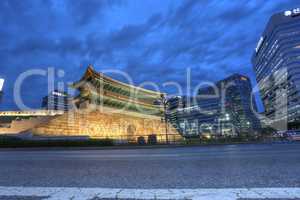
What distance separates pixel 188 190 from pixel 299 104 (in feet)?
414

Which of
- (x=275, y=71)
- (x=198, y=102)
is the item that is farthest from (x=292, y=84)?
(x=198, y=102)

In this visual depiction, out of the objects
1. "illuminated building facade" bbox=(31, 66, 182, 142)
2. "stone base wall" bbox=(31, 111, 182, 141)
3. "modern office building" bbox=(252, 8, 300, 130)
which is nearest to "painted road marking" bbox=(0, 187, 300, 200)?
"stone base wall" bbox=(31, 111, 182, 141)

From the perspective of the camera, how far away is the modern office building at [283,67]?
110 metres

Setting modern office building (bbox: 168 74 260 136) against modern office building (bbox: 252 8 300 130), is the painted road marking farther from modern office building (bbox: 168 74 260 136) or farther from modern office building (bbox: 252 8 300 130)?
modern office building (bbox: 168 74 260 136)

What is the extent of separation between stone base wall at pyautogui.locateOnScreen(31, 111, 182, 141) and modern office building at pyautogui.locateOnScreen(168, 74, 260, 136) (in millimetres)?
73244

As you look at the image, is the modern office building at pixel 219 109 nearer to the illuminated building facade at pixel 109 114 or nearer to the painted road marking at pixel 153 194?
the illuminated building facade at pixel 109 114

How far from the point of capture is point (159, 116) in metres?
72.4

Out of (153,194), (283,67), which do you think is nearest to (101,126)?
(153,194)

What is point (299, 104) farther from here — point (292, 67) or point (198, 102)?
point (198, 102)

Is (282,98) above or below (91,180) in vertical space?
above

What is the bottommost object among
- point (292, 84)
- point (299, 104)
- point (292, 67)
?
point (299, 104)

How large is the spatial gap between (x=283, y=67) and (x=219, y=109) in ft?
154

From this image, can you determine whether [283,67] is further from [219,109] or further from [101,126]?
[101,126]

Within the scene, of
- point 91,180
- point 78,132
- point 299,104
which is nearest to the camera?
point 91,180
